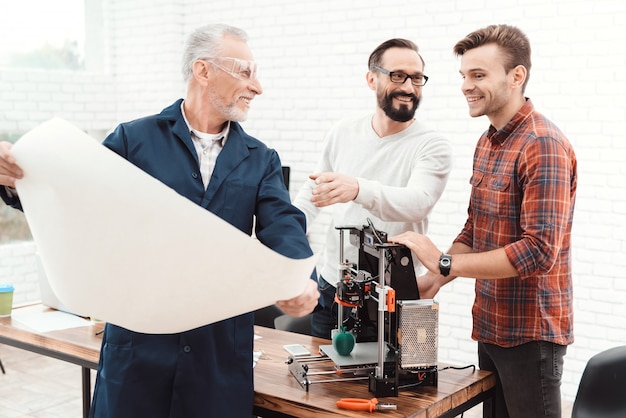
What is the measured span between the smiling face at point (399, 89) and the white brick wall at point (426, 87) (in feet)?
6.18

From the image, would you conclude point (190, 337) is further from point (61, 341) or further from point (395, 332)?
point (61, 341)

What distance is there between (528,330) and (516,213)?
37 cm

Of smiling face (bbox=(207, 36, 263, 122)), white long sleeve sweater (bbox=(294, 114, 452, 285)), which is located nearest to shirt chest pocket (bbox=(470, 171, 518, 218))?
white long sleeve sweater (bbox=(294, 114, 452, 285))

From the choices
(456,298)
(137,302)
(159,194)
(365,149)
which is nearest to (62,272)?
(137,302)

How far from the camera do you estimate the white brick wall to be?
14.3ft

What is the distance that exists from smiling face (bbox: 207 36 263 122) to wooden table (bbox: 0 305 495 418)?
813 millimetres

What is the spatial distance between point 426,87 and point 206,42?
10.4 ft

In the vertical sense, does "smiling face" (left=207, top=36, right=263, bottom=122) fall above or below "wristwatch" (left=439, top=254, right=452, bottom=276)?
above

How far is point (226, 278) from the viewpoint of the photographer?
150 centimetres

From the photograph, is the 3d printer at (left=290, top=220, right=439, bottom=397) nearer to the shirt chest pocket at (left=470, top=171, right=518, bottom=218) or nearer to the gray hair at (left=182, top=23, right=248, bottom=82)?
the shirt chest pocket at (left=470, top=171, right=518, bottom=218)

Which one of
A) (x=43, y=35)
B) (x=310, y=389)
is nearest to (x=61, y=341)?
(x=310, y=389)

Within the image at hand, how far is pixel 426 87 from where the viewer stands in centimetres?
500

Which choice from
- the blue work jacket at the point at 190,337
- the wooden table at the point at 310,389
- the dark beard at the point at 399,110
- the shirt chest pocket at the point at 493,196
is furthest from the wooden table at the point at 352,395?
the dark beard at the point at 399,110

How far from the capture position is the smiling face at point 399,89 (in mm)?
2895
